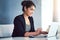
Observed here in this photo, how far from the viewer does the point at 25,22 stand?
2324 millimetres

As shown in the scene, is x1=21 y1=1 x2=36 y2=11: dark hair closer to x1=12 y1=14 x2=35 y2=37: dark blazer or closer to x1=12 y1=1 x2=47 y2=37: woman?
x1=12 y1=1 x2=47 y2=37: woman

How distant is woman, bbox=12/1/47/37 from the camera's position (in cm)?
216

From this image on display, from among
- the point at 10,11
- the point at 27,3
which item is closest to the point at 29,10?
the point at 27,3

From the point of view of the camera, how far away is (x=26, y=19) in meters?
2.37

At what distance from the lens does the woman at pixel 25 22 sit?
216cm

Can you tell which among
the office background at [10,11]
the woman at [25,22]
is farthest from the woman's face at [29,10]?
the office background at [10,11]

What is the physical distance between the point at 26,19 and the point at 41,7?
47 cm

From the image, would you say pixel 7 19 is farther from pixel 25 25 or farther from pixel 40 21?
pixel 40 21

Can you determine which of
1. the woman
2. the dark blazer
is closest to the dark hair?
the woman

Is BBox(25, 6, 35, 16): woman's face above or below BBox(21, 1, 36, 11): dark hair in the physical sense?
below

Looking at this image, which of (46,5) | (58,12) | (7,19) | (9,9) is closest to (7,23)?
(7,19)

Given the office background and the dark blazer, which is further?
the office background

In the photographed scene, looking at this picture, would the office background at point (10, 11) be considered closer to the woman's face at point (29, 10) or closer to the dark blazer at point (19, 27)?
the woman's face at point (29, 10)

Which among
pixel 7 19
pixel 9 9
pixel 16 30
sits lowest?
pixel 16 30
